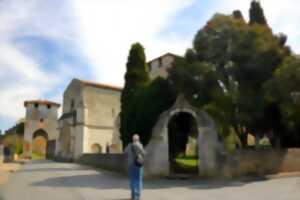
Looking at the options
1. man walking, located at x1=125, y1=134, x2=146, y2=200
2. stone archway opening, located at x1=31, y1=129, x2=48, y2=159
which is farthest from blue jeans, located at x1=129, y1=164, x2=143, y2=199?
stone archway opening, located at x1=31, y1=129, x2=48, y2=159

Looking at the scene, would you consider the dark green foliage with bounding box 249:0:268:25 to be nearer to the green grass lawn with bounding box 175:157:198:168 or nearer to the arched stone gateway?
the green grass lawn with bounding box 175:157:198:168

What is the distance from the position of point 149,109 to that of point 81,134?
85.2ft

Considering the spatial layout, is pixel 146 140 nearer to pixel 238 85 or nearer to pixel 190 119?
pixel 190 119

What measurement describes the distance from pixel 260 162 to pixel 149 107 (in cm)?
699

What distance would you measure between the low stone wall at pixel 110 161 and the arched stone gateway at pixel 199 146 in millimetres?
2567

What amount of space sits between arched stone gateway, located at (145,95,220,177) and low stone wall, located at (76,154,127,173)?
2.57 meters

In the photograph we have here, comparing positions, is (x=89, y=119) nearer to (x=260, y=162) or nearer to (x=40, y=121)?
(x=40, y=121)

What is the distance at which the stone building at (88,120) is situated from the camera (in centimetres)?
4159

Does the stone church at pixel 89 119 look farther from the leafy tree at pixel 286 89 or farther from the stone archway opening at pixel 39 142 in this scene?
the leafy tree at pixel 286 89

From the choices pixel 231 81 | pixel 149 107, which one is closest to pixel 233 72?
pixel 231 81

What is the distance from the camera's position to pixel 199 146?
1523cm

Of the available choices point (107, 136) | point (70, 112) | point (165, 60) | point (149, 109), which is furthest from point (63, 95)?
point (149, 109)

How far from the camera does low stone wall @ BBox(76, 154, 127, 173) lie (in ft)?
59.2

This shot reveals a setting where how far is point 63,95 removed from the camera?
171 ft
